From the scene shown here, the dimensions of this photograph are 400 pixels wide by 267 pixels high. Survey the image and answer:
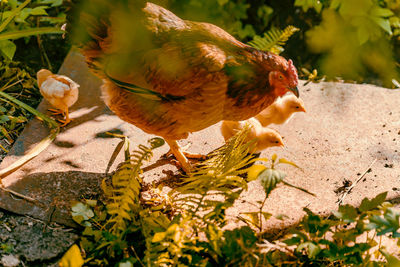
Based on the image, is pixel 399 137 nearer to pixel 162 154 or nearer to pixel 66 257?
pixel 162 154

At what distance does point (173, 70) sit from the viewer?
103 inches

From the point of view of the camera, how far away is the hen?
8.62 feet

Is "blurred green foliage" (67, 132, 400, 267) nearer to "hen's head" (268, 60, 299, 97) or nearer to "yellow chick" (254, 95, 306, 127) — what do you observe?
"hen's head" (268, 60, 299, 97)

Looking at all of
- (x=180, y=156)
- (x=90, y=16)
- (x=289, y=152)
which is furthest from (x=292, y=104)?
(x=90, y=16)

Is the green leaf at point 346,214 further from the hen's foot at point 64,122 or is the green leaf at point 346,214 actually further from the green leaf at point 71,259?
the hen's foot at point 64,122

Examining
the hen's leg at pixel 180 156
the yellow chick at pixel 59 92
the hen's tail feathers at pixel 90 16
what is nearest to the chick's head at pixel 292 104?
the hen's leg at pixel 180 156

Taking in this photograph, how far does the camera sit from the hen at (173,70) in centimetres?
263

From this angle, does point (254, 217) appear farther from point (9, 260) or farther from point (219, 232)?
point (9, 260)

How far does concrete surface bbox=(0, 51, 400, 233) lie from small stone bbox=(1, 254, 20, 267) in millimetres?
338

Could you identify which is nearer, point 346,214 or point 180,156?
point 346,214

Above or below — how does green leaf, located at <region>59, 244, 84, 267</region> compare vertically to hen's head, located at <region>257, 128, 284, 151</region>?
below

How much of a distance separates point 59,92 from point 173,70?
1.24 m

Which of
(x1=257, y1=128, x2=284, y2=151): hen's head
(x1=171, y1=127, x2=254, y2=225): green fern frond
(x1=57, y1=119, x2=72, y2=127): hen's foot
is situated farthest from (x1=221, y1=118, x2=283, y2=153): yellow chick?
(x1=57, y1=119, x2=72, y2=127): hen's foot

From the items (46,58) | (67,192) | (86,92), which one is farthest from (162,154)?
(46,58)
